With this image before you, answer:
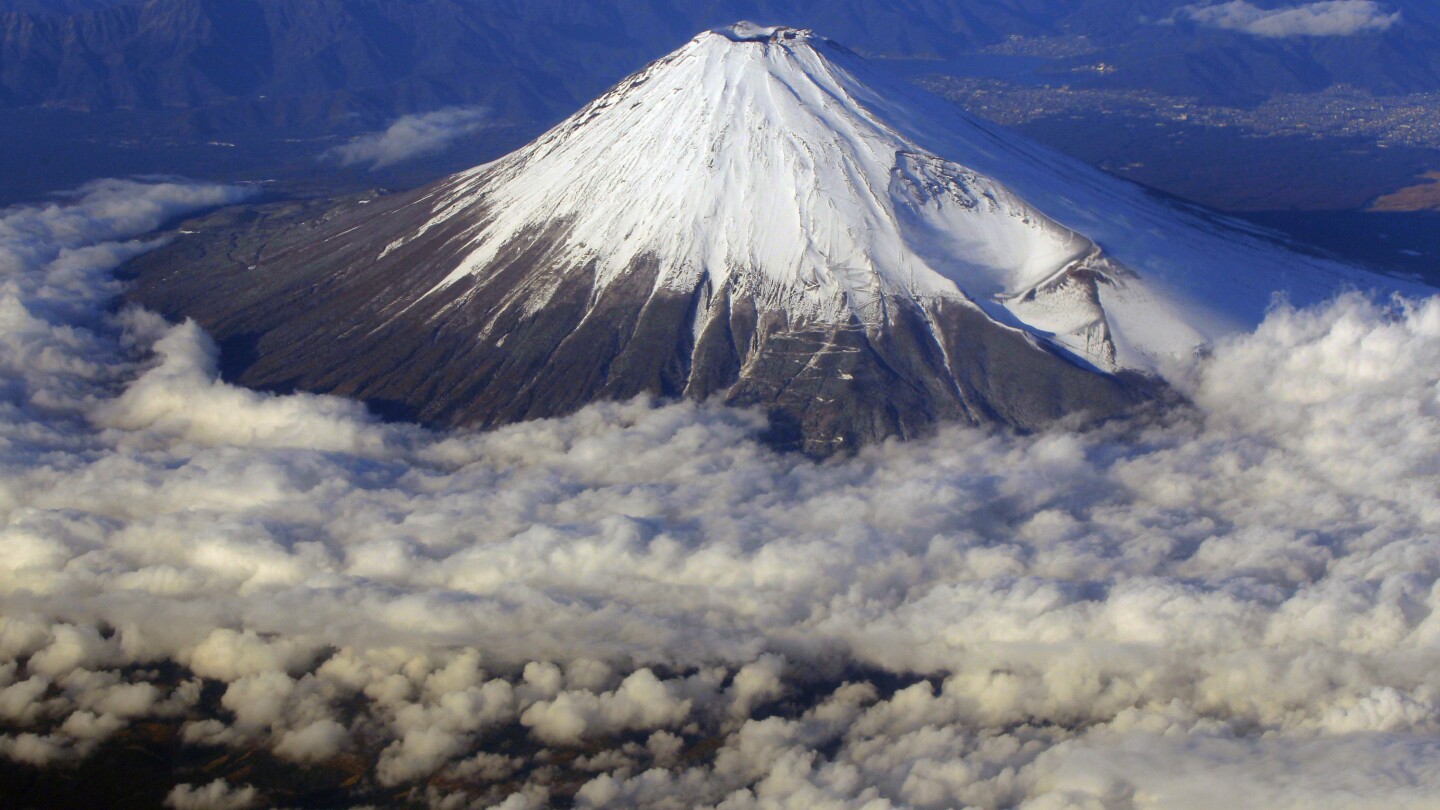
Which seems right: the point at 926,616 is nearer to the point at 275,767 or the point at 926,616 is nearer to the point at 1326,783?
the point at 1326,783

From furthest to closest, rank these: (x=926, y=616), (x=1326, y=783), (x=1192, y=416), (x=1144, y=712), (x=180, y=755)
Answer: (x=1192, y=416) → (x=180, y=755) → (x=926, y=616) → (x=1144, y=712) → (x=1326, y=783)

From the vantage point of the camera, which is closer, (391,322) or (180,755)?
(180,755)

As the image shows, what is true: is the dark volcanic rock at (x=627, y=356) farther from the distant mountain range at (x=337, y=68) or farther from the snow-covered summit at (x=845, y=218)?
the distant mountain range at (x=337, y=68)

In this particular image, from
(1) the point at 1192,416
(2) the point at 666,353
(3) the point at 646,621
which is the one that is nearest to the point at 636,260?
(2) the point at 666,353

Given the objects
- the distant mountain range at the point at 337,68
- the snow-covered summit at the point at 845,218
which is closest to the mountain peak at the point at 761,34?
the snow-covered summit at the point at 845,218

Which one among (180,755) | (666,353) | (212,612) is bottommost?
(180,755)

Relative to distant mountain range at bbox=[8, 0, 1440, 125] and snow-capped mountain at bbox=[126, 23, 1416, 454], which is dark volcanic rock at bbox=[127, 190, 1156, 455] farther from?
distant mountain range at bbox=[8, 0, 1440, 125]
